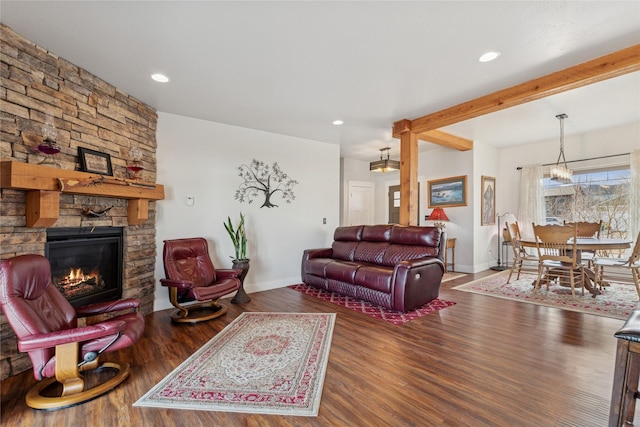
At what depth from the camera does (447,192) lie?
6.11 meters

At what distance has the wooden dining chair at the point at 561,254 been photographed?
3.83m

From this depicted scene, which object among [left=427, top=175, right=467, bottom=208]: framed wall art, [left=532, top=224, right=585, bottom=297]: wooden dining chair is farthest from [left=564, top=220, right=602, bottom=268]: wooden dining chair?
[left=427, top=175, right=467, bottom=208]: framed wall art

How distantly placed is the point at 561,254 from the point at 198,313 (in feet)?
16.5

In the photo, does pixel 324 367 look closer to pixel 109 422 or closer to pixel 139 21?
pixel 109 422

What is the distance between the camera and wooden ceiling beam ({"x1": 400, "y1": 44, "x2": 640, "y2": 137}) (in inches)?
98.4

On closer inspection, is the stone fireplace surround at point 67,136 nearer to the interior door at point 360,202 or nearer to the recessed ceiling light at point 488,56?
the recessed ceiling light at point 488,56

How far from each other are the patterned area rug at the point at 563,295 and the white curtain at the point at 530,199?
134 centimetres

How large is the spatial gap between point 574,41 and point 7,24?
4.35 m

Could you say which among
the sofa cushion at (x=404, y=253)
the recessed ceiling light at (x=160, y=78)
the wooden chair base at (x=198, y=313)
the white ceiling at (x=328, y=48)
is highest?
the white ceiling at (x=328, y=48)

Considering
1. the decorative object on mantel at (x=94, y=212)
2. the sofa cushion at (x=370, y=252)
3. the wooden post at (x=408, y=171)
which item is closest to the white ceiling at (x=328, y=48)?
the wooden post at (x=408, y=171)

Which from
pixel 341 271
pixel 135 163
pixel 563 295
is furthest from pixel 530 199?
pixel 135 163

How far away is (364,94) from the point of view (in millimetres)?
3330

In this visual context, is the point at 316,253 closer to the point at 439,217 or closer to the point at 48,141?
the point at 439,217

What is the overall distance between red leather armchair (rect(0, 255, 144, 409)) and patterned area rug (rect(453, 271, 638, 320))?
A: 434cm
